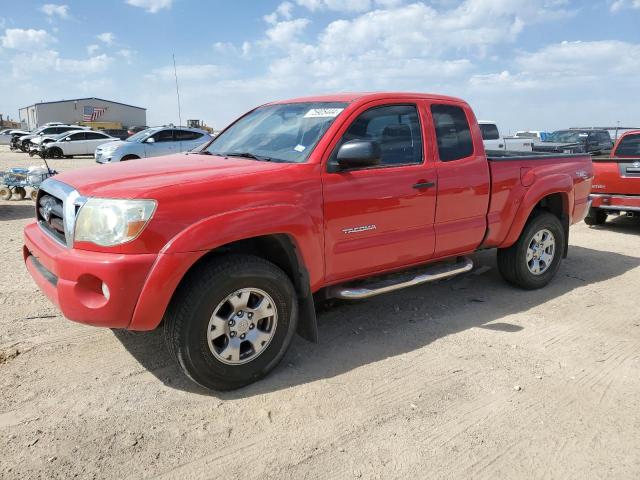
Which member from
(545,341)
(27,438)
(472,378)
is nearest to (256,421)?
(27,438)

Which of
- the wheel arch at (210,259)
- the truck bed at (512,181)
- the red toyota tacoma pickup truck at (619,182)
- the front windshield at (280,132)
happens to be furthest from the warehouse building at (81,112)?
the wheel arch at (210,259)

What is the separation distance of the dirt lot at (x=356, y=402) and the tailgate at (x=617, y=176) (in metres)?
3.93

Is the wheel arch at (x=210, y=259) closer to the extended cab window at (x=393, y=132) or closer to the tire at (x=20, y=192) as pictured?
the extended cab window at (x=393, y=132)

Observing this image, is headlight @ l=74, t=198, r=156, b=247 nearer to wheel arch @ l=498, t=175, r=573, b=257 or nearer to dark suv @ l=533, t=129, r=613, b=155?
wheel arch @ l=498, t=175, r=573, b=257

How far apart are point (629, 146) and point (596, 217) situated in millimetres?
1276

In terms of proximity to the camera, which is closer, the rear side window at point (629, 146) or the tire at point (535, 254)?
the tire at point (535, 254)

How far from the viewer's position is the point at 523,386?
3.33 metres

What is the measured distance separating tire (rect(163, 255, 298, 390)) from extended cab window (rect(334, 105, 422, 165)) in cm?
123

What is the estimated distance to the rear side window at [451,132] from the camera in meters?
4.27

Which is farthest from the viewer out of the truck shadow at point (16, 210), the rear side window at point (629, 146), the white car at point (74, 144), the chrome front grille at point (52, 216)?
the white car at point (74, 144)

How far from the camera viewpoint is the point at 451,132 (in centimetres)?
441

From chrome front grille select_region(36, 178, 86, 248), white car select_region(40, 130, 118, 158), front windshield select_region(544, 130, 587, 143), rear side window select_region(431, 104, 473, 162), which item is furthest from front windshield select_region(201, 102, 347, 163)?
white car select_region(40, 130, 118, 158)

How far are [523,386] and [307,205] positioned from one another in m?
1.82

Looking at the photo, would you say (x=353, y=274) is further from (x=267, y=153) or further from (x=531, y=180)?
(x=531, y=180)
